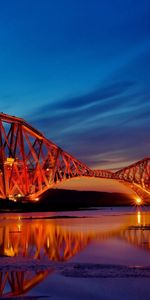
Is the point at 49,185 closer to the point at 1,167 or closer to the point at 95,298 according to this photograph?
the point at 1,167

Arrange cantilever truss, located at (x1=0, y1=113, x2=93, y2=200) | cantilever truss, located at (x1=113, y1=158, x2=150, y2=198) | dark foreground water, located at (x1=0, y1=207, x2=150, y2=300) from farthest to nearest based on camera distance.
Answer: cantilever truss, located at (x1=113, y1=158, x2=150, y2=198), cantilever truss, located at (x1=0, y1=113, x2=93, y2=200), dark foreground water, located at (x1=0, y1=207, x2=150, y2=300)

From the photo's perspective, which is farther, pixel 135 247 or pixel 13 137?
pixel 13 137

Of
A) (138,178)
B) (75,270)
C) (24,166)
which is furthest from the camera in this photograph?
(138,178)

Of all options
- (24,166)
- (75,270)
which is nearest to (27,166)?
(24,166)

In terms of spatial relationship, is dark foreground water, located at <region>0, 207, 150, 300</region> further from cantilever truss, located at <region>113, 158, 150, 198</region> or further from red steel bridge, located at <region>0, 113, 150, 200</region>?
cantilever truss, located at <region>113, 158, 150, 198</region>

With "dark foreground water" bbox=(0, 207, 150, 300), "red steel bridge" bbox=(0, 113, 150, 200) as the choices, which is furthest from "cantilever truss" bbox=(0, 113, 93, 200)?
"dark foreground water" bbox=(0, 207, 150, 300)

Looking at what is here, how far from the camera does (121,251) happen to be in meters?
22.4

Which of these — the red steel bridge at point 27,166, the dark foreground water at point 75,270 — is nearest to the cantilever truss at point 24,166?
the red steel bridge at point 27,166

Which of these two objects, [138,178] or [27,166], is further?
[138,178]

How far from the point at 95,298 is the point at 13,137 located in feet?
260

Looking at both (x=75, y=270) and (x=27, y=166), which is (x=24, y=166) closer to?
(x=27, y=166)

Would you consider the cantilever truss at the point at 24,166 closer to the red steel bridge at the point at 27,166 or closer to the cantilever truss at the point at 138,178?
the red steel bridge at the point at 27,166

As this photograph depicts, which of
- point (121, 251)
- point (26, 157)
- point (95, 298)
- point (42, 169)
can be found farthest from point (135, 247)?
point (42, 169)

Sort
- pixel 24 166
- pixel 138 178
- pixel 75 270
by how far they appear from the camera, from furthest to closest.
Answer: pixel 138 178
pixel 24 166
pixel 75 270
